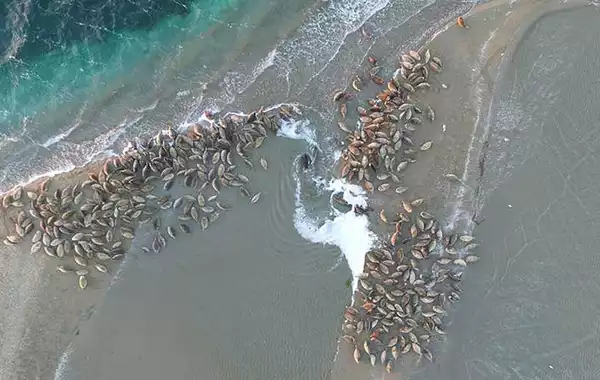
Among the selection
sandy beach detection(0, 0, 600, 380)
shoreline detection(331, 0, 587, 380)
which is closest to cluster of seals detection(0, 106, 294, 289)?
sandy beach detection(0, 0, 600, 380)

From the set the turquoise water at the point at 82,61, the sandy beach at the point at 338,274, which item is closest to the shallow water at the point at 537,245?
the sandy beach at the point at 338,274

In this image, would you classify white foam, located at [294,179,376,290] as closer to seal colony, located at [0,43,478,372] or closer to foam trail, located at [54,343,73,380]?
seal colony, located at [0,43,478,372]

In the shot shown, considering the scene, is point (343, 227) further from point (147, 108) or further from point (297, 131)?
point (147, 108)

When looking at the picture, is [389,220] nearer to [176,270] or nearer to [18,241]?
[176,270]

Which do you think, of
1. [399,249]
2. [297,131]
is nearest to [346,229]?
[399,249]

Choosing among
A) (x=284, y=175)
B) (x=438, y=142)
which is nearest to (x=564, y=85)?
(x=438, y=142)
